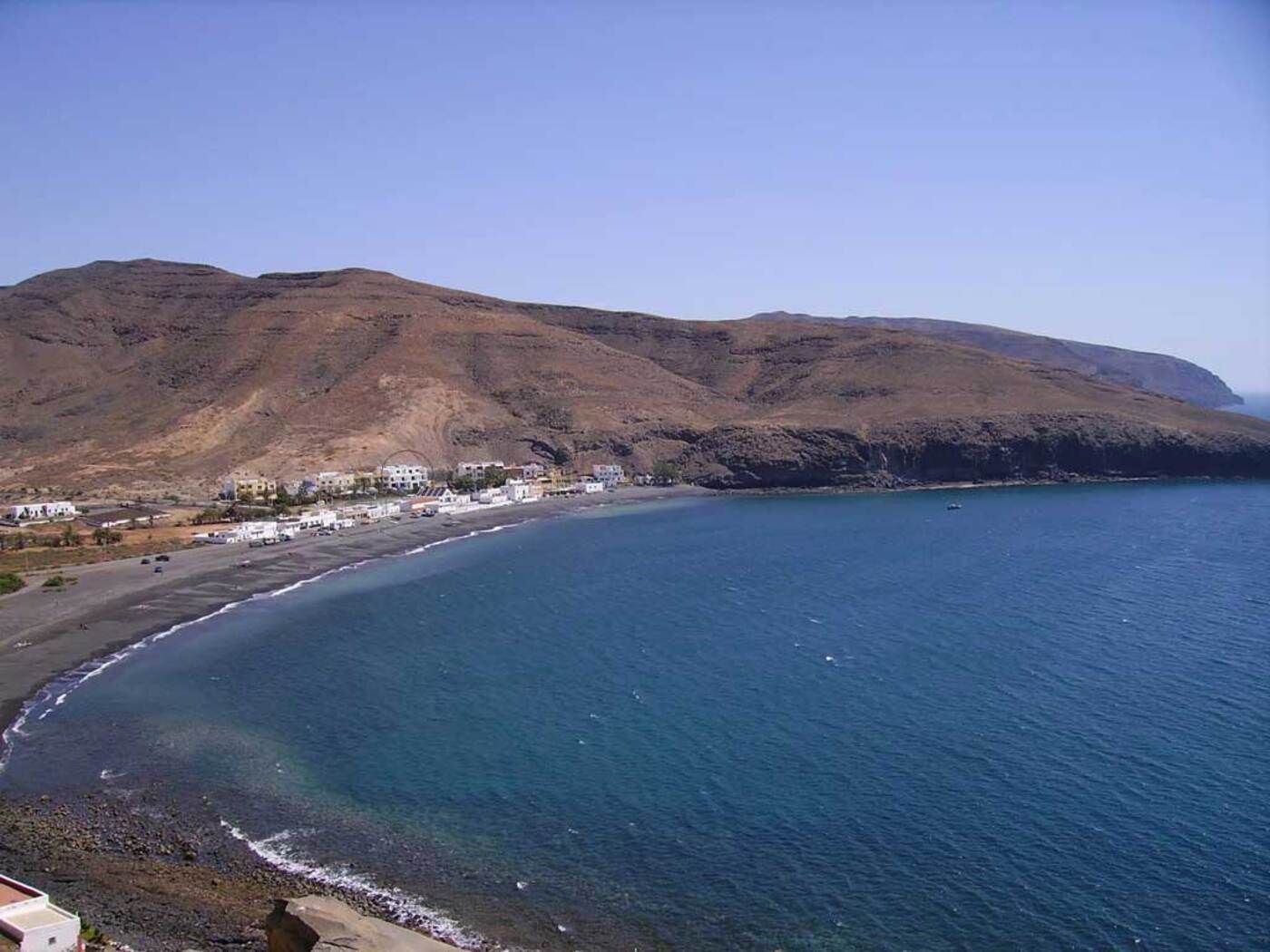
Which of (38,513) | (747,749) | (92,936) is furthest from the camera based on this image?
(38,513)

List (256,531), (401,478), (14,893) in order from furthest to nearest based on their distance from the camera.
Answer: (401,478) → (256,531) → (14,893)

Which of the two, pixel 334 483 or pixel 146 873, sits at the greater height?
pixel 334 483

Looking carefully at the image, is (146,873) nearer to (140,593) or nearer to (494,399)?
(140,593)

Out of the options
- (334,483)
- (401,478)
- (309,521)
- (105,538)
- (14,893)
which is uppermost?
(401,478)

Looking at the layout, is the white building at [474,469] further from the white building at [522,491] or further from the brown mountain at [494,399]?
the white building at [522,491]

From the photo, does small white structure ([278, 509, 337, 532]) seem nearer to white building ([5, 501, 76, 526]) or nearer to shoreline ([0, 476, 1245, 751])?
shoreline ([0, 476, 1245, 751])

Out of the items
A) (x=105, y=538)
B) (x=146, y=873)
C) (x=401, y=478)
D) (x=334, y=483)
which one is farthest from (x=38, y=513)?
(x=146, y=873)

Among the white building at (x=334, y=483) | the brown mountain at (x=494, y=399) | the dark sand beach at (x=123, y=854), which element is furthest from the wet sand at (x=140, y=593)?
the brown mountain at (x=494, y=399)
